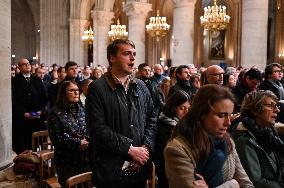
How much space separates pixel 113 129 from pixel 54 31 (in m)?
27.3

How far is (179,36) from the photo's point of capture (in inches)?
570

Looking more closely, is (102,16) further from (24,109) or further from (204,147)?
(204,147)

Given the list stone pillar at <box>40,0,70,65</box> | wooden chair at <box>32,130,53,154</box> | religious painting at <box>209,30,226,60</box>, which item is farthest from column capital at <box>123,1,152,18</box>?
stone pillar at <box>40,0,70,65</box>

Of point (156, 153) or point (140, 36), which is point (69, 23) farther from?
point (156, 153)

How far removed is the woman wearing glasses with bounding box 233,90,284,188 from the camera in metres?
3.00

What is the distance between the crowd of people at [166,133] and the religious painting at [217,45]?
785 inches

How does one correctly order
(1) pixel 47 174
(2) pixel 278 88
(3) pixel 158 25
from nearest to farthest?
1. (1) pixel 47 174
2. (2) pixel 278 88
3. (3) pixel 158 25

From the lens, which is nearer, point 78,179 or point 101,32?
point 78,179

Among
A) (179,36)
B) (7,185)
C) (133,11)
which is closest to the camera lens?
(7,185)

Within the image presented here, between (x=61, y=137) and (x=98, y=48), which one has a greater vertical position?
(x=98, y=48)

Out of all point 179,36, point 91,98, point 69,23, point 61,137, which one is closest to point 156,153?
point 61,137

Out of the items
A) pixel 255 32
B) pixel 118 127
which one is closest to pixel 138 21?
pixel 255 32

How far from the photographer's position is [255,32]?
11688mm

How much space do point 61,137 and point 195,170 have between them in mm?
2361
